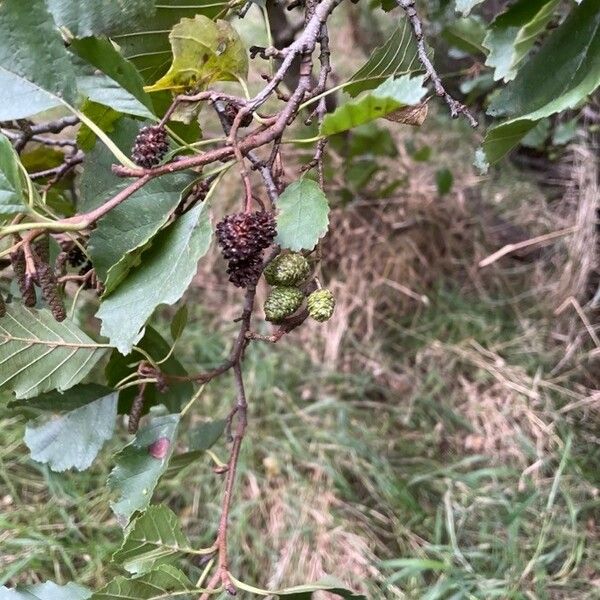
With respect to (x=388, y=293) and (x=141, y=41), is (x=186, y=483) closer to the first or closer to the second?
(x=388, y=293)

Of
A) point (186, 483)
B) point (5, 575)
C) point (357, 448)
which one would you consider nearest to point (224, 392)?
point (186, 483)

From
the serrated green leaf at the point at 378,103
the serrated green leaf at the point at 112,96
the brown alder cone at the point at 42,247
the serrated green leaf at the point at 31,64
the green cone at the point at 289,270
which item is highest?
the serrated green leaf at the point at 31,64

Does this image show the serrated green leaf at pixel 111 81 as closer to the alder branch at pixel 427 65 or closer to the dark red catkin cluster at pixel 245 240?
the dark red catkin cluster at pixel 245 240

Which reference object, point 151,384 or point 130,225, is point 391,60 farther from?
point 151,384

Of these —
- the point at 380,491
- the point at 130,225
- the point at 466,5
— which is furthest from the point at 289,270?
the point at 380,491

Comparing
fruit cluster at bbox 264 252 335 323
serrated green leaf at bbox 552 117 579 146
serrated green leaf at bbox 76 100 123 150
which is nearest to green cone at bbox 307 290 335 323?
fruit cluster at bbox 264 252 335 323

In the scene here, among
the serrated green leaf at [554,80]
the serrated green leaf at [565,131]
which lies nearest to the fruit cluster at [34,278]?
the serrated green leaf at [554,80]
